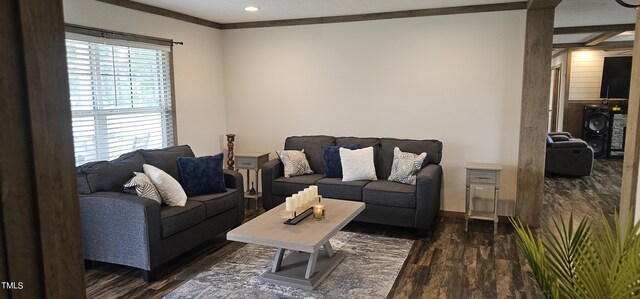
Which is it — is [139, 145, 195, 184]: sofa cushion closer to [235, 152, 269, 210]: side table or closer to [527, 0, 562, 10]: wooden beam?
[235, 152, 269, 210]: side table

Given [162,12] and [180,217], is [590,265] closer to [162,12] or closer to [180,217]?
[180,217]

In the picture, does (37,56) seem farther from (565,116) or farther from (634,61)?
(565,116)

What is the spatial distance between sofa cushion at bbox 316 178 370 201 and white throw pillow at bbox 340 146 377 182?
98 millimetres

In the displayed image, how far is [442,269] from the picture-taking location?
3.59 metres

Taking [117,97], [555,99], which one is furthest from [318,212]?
[555,99]

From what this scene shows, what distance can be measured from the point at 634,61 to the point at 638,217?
59cm

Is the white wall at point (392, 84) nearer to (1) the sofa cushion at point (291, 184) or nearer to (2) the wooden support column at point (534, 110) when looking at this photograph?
(2) the wooden support column at point (534, 110)

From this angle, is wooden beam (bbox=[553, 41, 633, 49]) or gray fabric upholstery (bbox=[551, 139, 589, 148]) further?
wooden beam (bbox=[553, 41, 633, 49])

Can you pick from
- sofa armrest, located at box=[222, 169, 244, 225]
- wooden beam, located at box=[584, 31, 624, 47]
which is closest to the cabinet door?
sofa armrest, located at box=[222, 169, 244, 225]

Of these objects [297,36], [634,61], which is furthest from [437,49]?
[634,61]

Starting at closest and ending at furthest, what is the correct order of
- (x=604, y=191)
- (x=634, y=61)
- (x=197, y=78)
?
(x=634, y=61)
(x=197, y=78)
(x=604, y=191)

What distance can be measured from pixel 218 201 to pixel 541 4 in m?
3.50

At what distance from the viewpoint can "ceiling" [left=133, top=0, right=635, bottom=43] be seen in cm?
448

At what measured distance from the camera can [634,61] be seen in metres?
1.66
